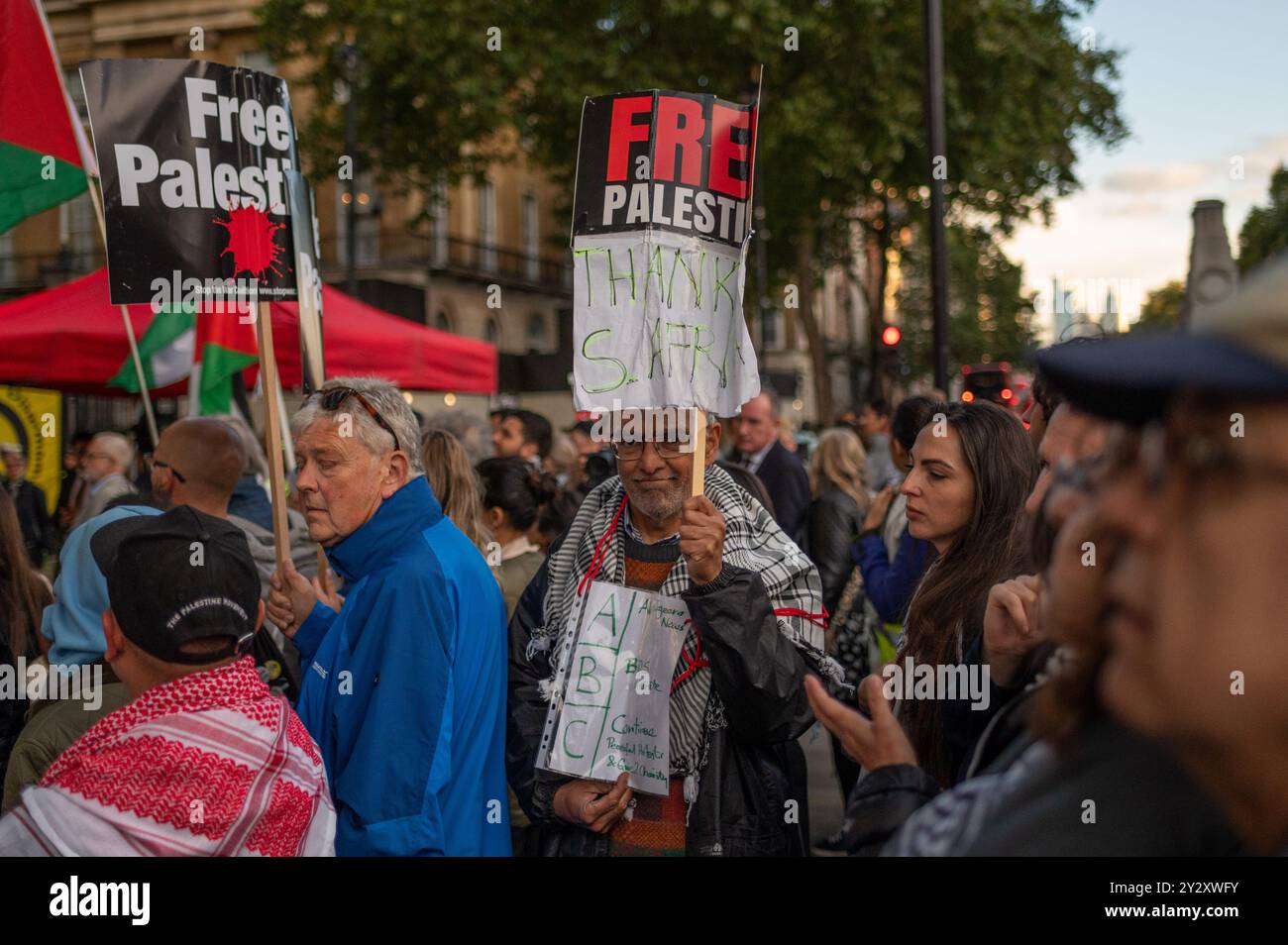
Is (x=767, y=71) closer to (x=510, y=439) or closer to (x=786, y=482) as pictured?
(x=510, y=439)

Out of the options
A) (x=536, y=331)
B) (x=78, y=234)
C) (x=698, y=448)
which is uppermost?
(x=78, y=234)

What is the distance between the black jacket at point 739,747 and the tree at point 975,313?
43975 mm

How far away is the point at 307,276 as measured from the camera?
4.71 meters

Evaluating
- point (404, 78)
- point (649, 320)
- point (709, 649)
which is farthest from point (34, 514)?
point (404, 78)

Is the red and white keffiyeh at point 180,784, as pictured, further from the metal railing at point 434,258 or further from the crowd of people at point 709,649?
the metal railing at point 434,258

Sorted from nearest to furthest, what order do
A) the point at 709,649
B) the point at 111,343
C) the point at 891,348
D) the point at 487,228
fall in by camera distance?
the point at 709,649
the point at 111,343
the point at 891,348
the point at 487,228

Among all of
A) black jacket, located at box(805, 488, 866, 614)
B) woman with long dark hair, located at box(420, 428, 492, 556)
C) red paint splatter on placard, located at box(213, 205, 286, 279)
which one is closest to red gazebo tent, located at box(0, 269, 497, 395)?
black jacket, located at box(805, 488, 866, 614)

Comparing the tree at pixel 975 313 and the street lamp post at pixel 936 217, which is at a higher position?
the tree at pixel 975 313

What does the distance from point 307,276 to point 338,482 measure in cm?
177

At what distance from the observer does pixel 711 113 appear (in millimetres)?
3504

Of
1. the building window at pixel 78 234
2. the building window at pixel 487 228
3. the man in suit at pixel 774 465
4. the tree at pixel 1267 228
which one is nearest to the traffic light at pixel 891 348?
the man in suit at pixel 774 465

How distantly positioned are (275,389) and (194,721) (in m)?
2.17

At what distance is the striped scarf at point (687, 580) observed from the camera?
319 centimetres
